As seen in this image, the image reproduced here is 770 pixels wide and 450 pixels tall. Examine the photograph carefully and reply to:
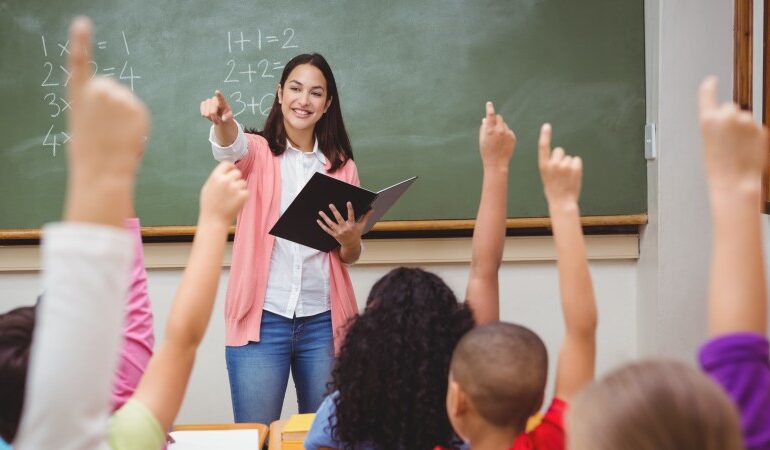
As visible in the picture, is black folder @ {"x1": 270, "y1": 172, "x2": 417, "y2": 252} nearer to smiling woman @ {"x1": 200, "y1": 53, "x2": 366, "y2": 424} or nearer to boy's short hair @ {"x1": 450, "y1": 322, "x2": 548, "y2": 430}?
smiling woman @ {"x1": 200, "y1": 53, "x2": 366, "y2": 424}

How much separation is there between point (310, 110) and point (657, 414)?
1.92 meters

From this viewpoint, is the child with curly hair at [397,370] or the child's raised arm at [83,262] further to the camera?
the child with curly hair at [397,370]

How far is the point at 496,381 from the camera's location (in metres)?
1.18

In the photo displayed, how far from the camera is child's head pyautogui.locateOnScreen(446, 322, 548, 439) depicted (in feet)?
3.89

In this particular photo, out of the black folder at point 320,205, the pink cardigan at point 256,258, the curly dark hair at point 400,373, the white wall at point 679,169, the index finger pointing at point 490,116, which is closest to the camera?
the curly dark hair at point 400,373

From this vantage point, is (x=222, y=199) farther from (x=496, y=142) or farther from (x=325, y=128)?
(x=325, y=128)

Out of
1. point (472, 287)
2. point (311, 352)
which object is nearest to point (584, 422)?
point (472, 287)

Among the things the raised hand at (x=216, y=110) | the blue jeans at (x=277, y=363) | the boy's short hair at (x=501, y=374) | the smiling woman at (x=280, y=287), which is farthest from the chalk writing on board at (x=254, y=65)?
the boy's short hair at (x=501, y=374)

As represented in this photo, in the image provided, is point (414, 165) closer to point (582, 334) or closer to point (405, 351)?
point (405, 351)

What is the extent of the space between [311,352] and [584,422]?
1751 millimetres

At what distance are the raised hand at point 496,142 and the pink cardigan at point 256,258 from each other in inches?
36.8

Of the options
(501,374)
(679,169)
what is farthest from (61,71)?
(501,374)

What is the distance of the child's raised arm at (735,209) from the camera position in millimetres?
859

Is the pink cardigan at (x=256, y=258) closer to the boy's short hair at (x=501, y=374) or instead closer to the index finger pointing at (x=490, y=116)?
the index finger pointing at (x=490, y=116)
